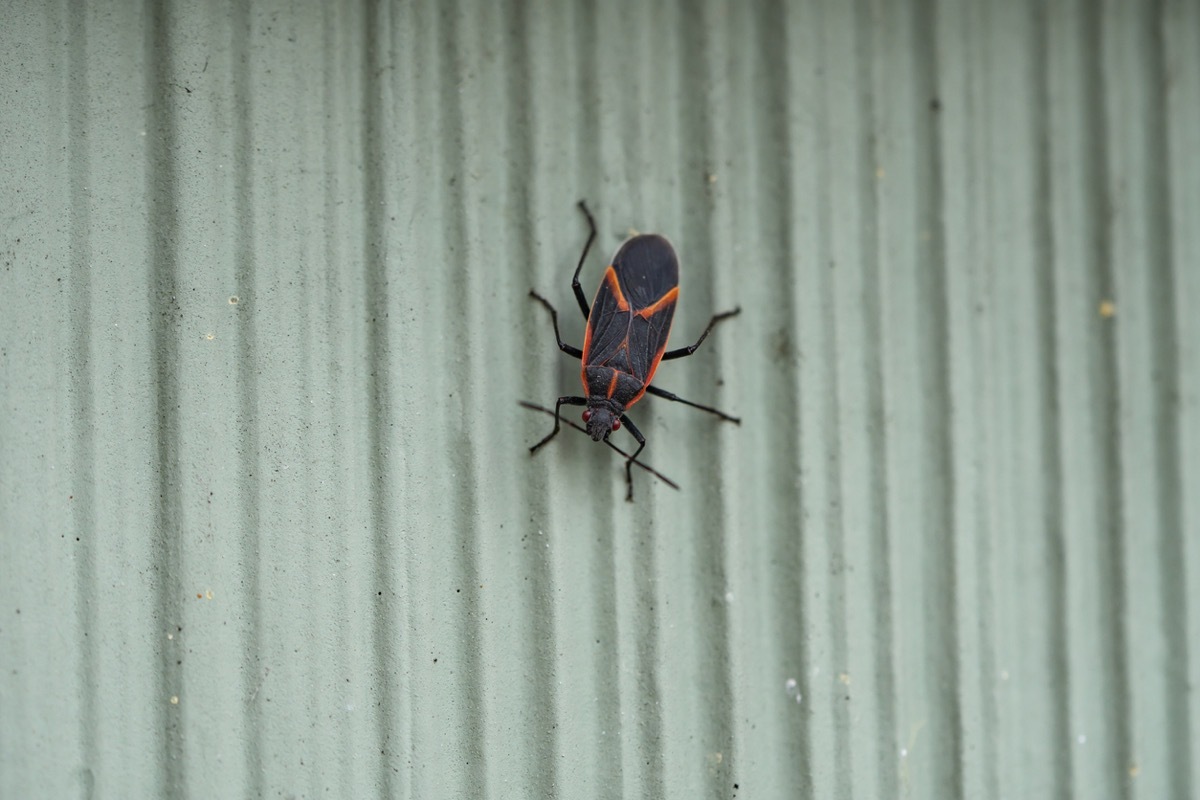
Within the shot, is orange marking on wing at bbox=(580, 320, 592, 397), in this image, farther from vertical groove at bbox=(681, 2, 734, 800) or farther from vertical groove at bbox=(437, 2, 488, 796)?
vertical groove at bbox=(681, 2, 734, 800)

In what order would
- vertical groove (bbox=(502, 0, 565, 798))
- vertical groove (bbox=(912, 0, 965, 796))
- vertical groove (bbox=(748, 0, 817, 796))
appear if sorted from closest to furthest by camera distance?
1. vertical groove (bbox=(502, 0, 565, 798))
2. vertical groove (bbox=(748, 0, 817, 796))
3. vertical groove (bbox=(912, 0, 965, 796))

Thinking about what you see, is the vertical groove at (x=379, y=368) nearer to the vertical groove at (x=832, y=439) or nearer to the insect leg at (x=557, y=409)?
the insect leg at (x=557, y=409)

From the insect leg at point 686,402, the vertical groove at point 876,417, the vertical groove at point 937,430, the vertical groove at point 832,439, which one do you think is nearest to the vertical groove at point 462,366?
the insect leg at point 686,402

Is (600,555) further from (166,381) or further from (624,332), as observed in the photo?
(166,381)

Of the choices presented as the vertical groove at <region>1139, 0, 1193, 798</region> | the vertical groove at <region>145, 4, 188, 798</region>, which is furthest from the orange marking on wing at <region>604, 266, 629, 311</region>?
the vertical groove at <region>1139, 0, 1193, 798</region>

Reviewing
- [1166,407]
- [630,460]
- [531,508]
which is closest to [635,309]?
[630,460]

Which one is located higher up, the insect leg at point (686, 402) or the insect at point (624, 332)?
the insect at point (624, 332)
